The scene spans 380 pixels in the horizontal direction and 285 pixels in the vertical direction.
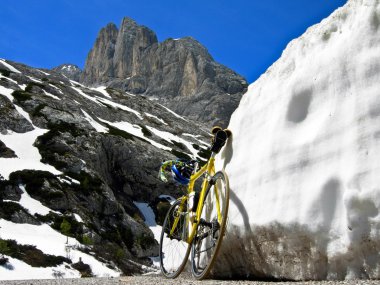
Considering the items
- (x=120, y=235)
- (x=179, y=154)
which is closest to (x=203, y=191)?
(x=120, y=235)

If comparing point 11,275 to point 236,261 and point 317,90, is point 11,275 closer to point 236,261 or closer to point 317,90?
point 236,261

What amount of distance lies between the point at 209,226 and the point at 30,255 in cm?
3296

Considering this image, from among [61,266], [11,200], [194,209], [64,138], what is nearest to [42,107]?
[64,138]

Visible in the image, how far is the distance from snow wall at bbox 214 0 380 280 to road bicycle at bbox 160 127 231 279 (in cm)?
33

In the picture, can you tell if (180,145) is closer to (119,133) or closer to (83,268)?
(119,133)

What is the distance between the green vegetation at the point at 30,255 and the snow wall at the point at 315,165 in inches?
1216

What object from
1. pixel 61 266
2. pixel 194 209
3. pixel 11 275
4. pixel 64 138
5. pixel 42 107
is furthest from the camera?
pixel 42 107

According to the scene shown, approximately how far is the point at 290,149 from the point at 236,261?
7.57 feet

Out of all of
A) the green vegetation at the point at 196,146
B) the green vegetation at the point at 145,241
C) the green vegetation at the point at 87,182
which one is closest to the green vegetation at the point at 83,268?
the green vegetation at the point at 145,241

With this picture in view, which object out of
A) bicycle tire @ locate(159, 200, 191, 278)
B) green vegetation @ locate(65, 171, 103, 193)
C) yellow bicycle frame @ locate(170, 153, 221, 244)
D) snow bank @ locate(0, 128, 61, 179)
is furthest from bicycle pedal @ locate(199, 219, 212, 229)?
green vegetation @ locate(65, 171, 103, 193)

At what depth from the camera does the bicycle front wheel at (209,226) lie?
700 cm

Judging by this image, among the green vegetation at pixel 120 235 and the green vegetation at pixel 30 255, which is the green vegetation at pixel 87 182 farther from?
the green vegetation at pixel 30 255

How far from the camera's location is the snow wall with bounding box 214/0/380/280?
5.09 metres

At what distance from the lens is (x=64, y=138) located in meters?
66.9
